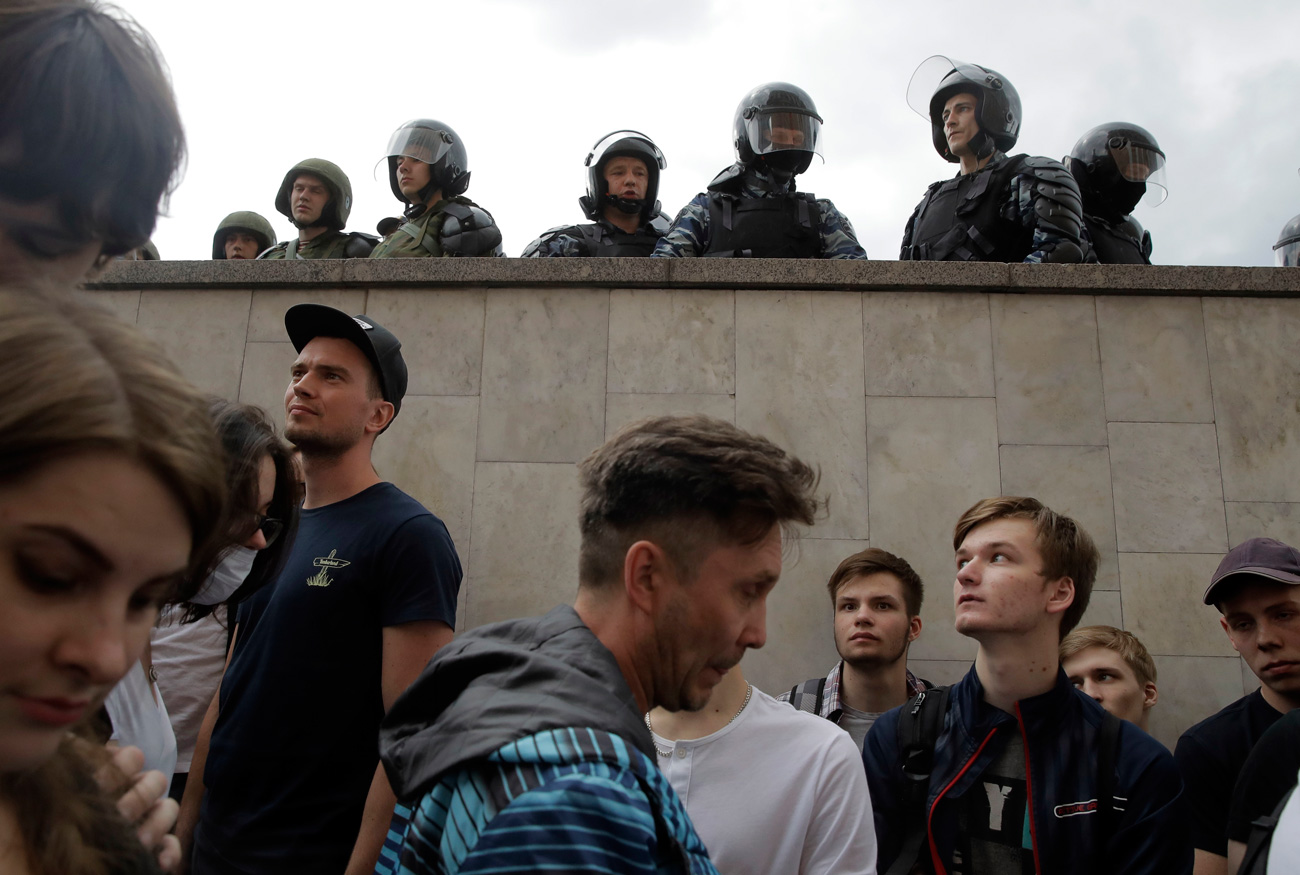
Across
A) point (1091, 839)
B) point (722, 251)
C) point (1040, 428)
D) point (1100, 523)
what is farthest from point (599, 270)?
point (1091, 839)

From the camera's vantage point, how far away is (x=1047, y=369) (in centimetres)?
571

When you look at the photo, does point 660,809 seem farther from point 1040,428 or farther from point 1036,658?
point 1040,428

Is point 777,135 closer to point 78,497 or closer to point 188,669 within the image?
point 188,669

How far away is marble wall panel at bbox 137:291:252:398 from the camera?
6164 millimetres

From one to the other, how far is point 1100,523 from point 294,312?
446 cm

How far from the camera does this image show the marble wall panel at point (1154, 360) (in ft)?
18.4

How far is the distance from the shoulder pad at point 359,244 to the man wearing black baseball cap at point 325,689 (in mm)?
5626

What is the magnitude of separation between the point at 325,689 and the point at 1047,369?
4.67 m

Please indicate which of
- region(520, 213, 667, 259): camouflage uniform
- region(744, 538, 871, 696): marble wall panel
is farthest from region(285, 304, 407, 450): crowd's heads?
region(520, 213, 667, 259): camouflage uniform

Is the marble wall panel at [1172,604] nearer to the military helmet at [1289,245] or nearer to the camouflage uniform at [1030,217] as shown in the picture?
the camouflage uniform at [1030,217]

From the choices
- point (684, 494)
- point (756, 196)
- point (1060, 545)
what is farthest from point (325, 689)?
point (756, 196)

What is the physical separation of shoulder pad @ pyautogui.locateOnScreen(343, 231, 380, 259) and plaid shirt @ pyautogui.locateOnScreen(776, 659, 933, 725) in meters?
5.32

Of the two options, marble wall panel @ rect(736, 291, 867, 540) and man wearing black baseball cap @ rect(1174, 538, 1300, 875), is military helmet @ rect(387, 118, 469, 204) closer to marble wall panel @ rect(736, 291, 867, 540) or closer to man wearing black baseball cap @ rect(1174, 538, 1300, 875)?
marble wall panel @ rect(736, 291, 867, 540)

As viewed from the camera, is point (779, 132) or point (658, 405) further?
point (779, 132)
